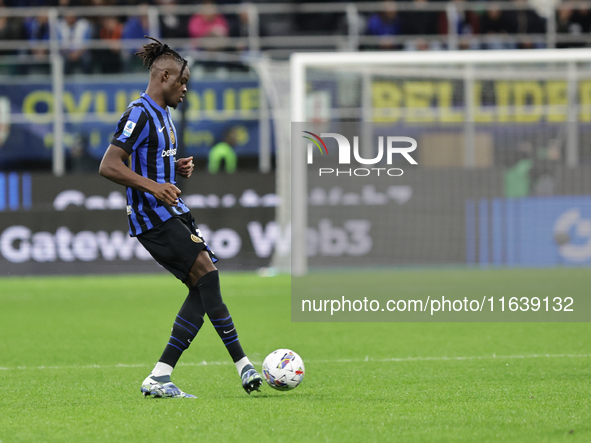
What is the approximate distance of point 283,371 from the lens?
5.16 meters

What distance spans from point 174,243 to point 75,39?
465 inches

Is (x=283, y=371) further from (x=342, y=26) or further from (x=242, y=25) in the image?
(x=342, y=26)

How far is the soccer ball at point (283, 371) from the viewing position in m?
5.16

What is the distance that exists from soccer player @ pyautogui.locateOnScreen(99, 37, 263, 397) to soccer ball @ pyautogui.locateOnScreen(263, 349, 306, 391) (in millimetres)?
110

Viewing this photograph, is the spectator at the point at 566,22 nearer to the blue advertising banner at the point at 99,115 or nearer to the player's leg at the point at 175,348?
the blue advertising banner at the point at 99,115

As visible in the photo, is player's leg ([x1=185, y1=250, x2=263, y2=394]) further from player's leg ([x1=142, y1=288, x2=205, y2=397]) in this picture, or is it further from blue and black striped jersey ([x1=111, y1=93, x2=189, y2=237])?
blue and black striped jersey ([x1=111, y1=93, x2=189, y2=237])

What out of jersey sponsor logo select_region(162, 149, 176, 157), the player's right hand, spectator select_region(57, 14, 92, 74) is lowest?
the player's right hand

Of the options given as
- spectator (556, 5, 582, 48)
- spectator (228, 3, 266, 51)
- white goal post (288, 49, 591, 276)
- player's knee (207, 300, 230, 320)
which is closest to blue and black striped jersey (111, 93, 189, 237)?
player's knee (207, 300, 230, 320)

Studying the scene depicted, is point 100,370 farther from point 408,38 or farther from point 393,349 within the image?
point 408,38

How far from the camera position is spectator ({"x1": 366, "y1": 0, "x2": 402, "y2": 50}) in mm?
16186

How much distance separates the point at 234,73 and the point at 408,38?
310 centimetres

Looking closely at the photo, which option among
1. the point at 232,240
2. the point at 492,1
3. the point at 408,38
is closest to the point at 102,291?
the point at 232,240

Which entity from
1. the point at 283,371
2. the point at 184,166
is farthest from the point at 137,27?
the point at 283,371

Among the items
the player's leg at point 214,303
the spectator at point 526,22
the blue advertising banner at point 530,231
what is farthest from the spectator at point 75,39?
the player's leg at point 214,303
